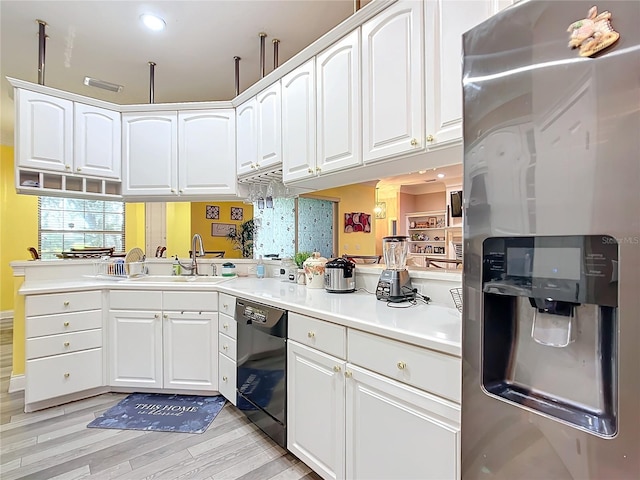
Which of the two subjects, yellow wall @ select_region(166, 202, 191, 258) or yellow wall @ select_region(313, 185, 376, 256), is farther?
yellow wall @ select_region(166, 202, 191, 258)

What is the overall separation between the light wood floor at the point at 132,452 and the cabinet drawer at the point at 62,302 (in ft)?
2.38

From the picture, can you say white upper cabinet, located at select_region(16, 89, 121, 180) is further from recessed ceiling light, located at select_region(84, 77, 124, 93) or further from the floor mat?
the floor mat

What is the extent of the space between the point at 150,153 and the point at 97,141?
0.43 metres

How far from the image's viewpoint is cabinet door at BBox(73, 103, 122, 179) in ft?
9.21

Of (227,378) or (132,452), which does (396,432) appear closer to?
(227,378)

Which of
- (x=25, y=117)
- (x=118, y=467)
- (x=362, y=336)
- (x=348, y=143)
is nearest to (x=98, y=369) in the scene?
(x=118, y=467)

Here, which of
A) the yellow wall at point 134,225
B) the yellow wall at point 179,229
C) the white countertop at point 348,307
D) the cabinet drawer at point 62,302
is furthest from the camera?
the yellow wall at point 134,225

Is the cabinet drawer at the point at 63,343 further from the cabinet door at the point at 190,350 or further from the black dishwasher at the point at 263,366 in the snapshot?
the black dishwasher at the point at 263,366

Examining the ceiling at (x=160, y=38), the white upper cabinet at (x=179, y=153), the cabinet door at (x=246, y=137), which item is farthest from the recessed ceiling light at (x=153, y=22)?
the cabinet door at (x=246, y=137)

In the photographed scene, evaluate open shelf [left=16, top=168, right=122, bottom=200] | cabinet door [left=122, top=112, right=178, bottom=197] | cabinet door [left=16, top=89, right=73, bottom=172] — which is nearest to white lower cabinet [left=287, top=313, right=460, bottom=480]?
cabinet door [left=122, top=112, right=178, bottom=197]

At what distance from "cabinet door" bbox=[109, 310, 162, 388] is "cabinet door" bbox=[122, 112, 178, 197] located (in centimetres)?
113

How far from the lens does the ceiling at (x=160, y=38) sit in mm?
2324

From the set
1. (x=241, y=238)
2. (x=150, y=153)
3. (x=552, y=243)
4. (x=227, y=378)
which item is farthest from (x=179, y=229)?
(x=552, y=243)

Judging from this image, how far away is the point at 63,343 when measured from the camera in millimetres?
2426
